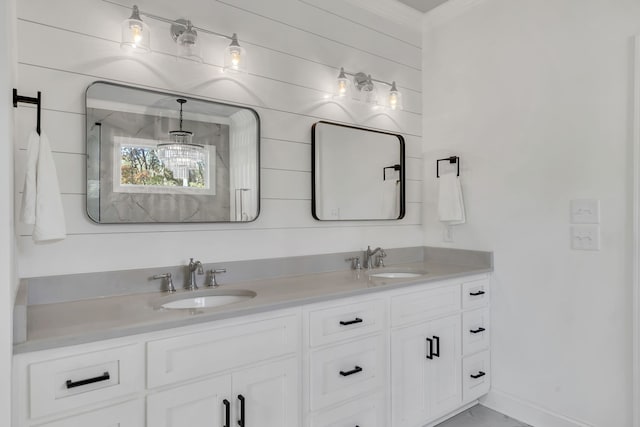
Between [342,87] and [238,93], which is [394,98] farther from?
[238,93]

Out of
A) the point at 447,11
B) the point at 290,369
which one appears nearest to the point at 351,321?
the point at 290,369

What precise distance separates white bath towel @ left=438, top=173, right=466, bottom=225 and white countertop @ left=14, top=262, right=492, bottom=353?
0.53 meters

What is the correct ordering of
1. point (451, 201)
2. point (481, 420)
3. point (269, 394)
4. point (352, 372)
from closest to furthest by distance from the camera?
point (269, 394) → point (352, 372) → point (481, 420) → point (451, 201)

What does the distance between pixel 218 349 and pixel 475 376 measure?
1644 mm

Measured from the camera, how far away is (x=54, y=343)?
1136 millimetres

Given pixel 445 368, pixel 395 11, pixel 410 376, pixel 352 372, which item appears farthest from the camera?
pixel 395 11

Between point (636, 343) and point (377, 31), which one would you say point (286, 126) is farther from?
point (636, 343)

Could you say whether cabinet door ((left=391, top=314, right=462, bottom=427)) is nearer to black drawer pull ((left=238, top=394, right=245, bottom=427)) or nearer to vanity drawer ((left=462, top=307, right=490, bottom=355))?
vanity drawer ((left=462, top=307, right=490, bottom=355))

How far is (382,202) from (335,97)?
0.75 m

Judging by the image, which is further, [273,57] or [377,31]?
[377,31]

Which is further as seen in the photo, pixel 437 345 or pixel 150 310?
pixel 437 345

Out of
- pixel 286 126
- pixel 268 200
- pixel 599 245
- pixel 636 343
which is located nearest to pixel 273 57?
pixel 286 126

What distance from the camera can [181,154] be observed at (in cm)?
185

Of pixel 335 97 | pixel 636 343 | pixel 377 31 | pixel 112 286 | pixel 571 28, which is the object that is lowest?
pixel 636 343
